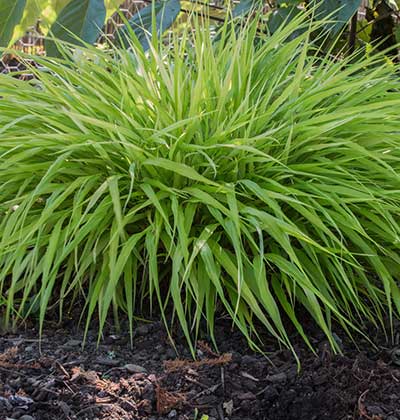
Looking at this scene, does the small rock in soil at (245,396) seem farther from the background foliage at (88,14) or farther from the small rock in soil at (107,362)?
the background foliage at (88,14)

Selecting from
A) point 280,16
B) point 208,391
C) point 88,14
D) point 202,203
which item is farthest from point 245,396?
point 280,16

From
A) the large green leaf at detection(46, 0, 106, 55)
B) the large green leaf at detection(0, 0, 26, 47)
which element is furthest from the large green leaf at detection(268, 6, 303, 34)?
the large green leaf at detection(0, 0, 26, 47)

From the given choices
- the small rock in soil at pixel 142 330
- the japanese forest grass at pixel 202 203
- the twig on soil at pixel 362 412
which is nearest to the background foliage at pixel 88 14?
the japanese forest grass at pixel 202 203

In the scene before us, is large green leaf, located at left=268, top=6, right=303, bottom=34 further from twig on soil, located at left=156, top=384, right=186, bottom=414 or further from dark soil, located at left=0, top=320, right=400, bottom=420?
twig on soil, located at left=156, top=384, right=186, bottom=414

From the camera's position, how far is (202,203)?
5.26 feet

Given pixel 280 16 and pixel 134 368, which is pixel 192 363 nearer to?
pixel 134 368

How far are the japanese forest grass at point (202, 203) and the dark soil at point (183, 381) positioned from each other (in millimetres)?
54

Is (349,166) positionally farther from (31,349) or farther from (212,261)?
(31,349)

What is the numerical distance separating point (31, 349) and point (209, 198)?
0.44 metres

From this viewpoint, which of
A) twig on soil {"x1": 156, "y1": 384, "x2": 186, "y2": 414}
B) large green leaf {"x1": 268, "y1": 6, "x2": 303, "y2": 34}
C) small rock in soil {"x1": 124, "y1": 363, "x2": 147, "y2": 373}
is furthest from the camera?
large green leaf {"x1": 268, "y1": 6, "x2": 303, "y2": 34}

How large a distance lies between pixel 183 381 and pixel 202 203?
395 mm

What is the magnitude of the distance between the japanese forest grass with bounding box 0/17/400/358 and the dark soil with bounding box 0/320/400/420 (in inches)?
2.1

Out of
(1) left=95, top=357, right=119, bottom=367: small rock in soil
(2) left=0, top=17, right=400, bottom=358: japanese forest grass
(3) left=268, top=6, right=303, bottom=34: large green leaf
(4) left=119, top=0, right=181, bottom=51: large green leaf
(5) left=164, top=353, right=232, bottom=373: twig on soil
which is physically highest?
(4) left=119, top=0, right=181, bottom=51: large green leaf

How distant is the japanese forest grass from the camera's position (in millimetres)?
1479
